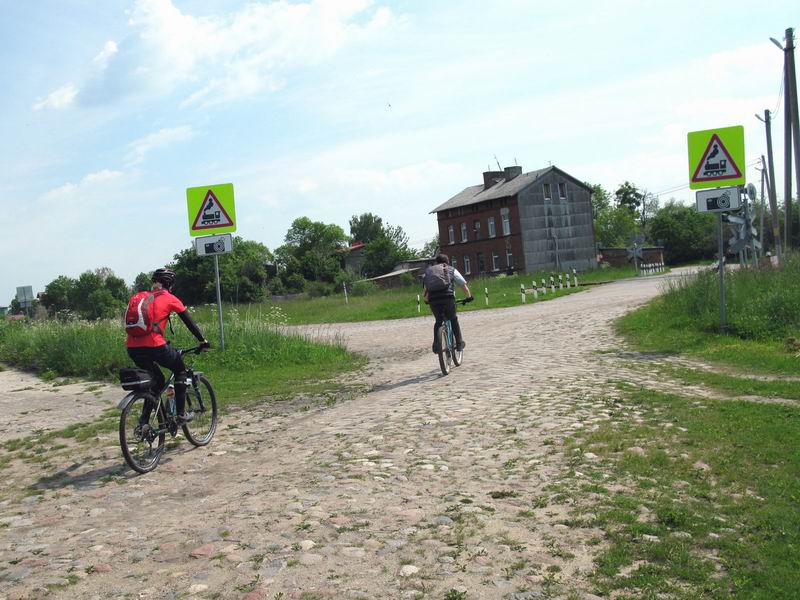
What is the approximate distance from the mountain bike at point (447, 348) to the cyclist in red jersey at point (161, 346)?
4752 mm

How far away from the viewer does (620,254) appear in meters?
82.6

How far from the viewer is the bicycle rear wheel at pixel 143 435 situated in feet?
23.7

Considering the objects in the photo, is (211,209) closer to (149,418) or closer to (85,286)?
(149,418)

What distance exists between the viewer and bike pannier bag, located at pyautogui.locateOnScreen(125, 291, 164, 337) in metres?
7.73

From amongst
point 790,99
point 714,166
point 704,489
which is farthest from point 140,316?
point 790,99

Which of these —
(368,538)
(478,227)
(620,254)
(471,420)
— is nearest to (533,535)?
(368,538)

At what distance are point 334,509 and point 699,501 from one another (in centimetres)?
239

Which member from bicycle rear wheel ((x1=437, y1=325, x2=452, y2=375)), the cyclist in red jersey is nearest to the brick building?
bicycle rear wheel ((x1=437, y1=325, x2=452, y2=375))

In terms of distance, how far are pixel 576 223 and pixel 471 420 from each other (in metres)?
67.7

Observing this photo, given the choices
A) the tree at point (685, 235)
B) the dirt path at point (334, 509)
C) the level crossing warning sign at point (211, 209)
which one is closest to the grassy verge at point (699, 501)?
the dirt path at point (334, 509)

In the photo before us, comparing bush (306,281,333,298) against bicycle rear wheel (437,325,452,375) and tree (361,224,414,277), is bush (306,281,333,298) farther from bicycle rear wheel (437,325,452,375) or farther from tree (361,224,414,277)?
bicycle rear wheel (437,325,452,375)

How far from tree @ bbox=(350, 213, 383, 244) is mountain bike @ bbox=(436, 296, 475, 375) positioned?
13622 cm

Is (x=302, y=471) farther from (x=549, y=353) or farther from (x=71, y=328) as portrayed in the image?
(x=71, y=328)

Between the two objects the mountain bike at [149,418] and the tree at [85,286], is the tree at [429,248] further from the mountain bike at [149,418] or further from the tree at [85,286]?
the mountain bike at [149,418]
